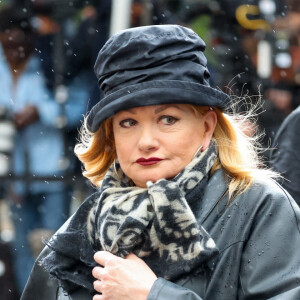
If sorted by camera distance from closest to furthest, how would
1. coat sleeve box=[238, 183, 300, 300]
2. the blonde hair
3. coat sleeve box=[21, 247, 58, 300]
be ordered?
coat sleeve box=[238, 183, 300, 300] → the blonde hair → coat sleeve box=[21, 247, 58, 300]

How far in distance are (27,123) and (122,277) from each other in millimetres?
3633

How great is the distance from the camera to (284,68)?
6.34m

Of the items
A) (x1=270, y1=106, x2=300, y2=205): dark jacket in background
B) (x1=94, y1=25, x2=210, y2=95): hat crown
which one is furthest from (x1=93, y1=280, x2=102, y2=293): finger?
(x1=270, y1=106, x2=300, y2=205): dark jacket in background

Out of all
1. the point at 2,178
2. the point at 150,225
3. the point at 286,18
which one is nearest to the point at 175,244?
the point at 150,225

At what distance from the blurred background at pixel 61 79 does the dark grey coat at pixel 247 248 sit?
3.36 m

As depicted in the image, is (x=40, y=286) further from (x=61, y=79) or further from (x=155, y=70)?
(x=61, y=79)

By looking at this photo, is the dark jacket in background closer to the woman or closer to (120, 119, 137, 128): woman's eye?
the woman

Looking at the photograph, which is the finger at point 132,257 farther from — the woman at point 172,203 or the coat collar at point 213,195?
the coat collar at point 213,195

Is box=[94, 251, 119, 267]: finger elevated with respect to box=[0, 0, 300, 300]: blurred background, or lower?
elevated

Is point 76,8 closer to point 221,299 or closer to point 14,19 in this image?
point 14,19

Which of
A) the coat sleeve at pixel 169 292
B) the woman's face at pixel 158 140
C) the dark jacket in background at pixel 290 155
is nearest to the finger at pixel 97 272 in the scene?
the coat sleeve at pixel 169 292

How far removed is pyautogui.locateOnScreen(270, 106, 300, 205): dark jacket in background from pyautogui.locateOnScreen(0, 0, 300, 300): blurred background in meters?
1.99

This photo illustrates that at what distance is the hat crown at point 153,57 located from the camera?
2.53m

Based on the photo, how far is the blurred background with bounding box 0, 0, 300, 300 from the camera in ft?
19.2
